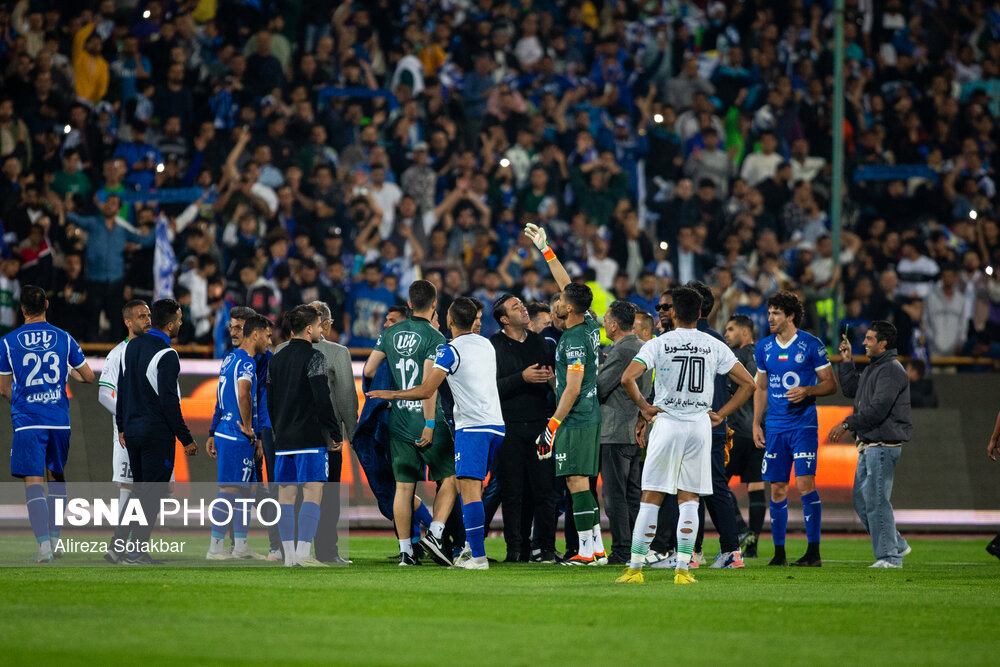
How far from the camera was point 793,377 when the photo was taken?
13.0 m

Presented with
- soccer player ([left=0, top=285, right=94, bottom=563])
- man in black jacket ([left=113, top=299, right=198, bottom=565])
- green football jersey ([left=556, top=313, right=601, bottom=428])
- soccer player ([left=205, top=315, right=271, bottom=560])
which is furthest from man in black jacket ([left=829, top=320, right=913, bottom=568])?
soccer player ([left=0, top=285, right=94, bottom=563])

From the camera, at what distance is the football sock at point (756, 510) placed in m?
14.3

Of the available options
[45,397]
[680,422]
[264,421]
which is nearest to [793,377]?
[680,422]

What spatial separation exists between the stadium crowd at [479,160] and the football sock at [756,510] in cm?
538

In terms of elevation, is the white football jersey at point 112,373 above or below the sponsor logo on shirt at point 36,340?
below

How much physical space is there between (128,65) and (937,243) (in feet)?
45.3

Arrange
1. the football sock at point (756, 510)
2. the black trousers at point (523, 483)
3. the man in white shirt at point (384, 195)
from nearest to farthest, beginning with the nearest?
1. the black trousers at point (523, 483)
2. the football sock at point (756, 510)
3. the man in white shirt at point (384, 195)

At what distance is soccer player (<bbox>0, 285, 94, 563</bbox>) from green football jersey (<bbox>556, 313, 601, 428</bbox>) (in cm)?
448

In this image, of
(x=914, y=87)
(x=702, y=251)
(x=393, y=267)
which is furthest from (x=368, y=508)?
(x=914, y=87)

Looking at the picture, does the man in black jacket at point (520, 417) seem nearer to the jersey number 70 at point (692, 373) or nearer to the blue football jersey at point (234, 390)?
the blue football jersey at point (234, 390)

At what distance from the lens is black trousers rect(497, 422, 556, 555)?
1313 centimetres

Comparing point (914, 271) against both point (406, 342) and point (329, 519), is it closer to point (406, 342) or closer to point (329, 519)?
point (406, 342)

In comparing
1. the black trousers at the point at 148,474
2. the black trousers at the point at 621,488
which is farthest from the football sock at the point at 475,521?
the black trousers at the point at 148,474

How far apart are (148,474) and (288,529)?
4.46 feet
